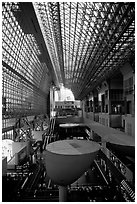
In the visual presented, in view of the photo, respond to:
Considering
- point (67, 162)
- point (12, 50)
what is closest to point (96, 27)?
point (12, 50)

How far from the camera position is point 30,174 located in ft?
75.9

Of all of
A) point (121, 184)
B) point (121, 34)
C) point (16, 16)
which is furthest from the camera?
point (16, 16)

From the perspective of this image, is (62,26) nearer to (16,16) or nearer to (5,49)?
(16,16)

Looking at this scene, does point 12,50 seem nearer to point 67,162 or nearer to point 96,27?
point 96,27

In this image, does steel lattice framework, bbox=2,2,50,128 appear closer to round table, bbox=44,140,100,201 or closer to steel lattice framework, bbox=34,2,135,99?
steel lattice framework, bbox=34,2,135,99

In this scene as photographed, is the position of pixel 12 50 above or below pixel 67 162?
above

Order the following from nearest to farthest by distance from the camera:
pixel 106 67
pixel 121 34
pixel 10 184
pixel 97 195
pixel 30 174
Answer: pixel 97 195, pixel 121 34, pixel 10 184, pixel 30 174, pixel 106 67

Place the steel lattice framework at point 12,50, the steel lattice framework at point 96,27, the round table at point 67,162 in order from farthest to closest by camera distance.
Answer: the steel lattice framework at point 12,50, the steel lattice framework at point 96,27, the round table at point 67,162

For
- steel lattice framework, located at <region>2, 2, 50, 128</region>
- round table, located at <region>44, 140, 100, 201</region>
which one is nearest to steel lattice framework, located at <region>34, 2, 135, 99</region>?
steel lattice framework, located at <region>2, 2, 50, 128</region>

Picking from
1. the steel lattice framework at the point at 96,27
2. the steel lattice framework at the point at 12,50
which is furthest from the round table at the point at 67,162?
the steel lattice framework at the point at 12,50

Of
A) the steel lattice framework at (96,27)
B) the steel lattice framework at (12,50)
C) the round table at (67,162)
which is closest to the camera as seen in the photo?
the round table at (67,162)

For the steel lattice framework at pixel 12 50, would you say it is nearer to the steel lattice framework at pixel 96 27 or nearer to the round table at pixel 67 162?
the steel lattice framework at pixel 96 27

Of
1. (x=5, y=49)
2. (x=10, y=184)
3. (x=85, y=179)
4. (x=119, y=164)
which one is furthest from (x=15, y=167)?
(x=5, y=49)

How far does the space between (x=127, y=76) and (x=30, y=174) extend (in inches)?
867
